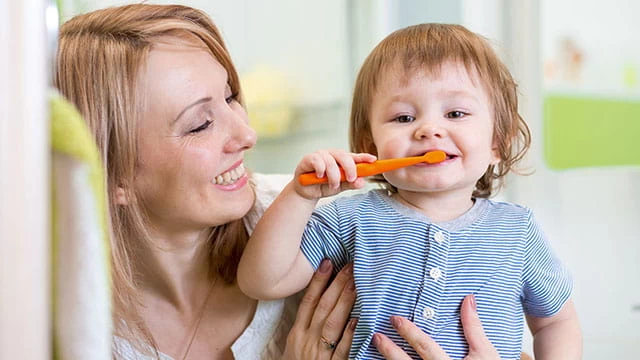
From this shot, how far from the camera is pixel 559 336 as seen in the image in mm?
1088

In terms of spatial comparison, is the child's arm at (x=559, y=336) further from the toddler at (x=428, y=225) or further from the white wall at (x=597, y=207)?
the white wall at (x=597, y=207)

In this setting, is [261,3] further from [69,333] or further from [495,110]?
[69,333]

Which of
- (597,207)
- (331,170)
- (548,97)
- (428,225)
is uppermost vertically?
(331,170)

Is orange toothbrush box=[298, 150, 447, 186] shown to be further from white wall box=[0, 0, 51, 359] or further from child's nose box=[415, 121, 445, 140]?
white wall box=[0, 0, 51, 359]

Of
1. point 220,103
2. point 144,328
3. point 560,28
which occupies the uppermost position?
point 220,103

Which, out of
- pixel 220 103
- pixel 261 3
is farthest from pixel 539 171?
pixel 220 103

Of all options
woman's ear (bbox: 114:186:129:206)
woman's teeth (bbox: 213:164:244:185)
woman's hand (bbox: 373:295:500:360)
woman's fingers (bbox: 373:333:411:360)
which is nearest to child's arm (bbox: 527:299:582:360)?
woman's hand (bbox: 373:295:500:360)

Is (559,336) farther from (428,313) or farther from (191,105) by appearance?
(191,105)

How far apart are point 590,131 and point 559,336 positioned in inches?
47.3

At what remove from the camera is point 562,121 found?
2.10 m

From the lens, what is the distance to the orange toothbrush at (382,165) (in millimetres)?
933

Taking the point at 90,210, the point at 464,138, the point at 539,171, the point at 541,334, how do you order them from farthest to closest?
1. the point at 539,171
2. the point at 541,334
3. the point at 464,138
4. the point at 90,210

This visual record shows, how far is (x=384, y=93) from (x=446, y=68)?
0.09 meters

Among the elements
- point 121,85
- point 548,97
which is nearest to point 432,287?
point 121,85
